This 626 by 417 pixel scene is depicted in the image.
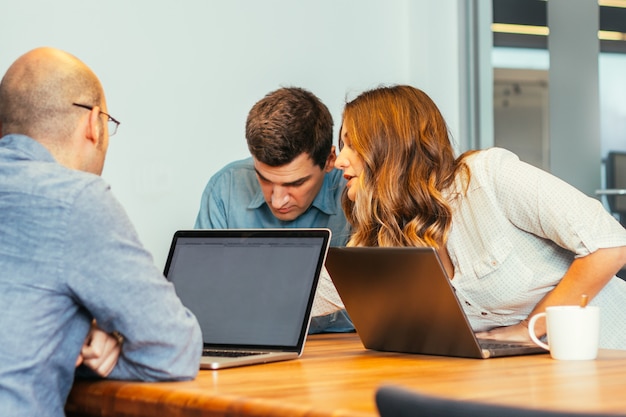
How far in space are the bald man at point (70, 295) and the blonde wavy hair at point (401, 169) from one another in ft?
2.62

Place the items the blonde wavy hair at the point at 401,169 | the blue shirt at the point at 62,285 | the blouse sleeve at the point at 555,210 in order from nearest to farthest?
the blue shirt at the point at 62,285
the blouse sleeve at the point at 555,210
the blonde wavy hair at the point at 401,169

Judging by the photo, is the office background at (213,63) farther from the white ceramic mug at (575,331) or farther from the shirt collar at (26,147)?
the white ceramic mug at (575,331)

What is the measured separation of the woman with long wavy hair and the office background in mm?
1340

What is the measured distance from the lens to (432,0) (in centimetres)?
411

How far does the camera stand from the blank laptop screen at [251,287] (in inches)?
72.4

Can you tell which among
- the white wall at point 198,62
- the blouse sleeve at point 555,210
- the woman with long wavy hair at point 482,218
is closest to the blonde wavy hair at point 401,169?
the woman with long wavy hair at point 482,218

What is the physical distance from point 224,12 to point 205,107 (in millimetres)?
394

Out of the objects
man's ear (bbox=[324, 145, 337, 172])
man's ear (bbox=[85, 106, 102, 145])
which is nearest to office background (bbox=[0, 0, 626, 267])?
man's ear (bbox=[324, 145, 337, 172])

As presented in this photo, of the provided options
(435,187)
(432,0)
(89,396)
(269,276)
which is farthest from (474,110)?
(89,396)

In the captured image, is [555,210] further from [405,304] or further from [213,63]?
[213,63]

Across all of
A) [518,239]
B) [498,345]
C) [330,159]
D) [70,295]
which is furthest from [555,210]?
[70,295]

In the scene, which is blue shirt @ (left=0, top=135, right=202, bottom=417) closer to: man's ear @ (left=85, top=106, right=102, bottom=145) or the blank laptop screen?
man's ear @ (left=85, top=106, right=102, bottom=145)

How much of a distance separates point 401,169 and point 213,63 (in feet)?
5.27

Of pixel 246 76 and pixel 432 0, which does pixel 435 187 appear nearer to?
pixel 246 76
